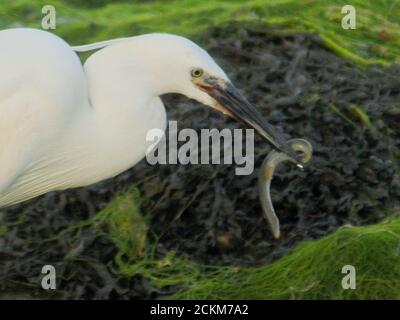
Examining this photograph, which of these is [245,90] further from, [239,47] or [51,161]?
[51,161]

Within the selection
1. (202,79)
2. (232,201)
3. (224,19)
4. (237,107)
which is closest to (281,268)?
(232,201)

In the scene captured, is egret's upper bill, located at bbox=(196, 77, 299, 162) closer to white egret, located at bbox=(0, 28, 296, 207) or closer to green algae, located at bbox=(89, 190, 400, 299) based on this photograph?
white egret, located at bbox=(0, 28, 296, 207)

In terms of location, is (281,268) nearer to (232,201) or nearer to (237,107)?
(232,201)

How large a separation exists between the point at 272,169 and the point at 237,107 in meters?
0.41

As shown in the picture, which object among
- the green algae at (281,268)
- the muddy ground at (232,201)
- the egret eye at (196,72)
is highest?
→ the egret eye at (196,72)

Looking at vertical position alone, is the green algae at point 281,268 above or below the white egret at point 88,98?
below

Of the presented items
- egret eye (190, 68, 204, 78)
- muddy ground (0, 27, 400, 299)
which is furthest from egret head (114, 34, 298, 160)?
muddy ground (0, 27, 400, 299)

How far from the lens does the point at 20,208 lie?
15.8 ft

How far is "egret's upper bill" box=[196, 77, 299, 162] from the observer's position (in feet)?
13.2

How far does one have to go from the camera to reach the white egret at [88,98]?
13.0 ft

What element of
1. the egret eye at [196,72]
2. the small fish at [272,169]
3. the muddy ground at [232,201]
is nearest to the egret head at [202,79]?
the egret eye at [196,72]

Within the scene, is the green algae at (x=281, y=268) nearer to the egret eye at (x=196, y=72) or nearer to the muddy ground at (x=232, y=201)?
the muddy ground at (x=232, y=201)

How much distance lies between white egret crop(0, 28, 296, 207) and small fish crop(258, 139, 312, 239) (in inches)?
11.5

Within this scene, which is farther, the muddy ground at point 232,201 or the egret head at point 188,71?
the muddy ground at point 232,201
